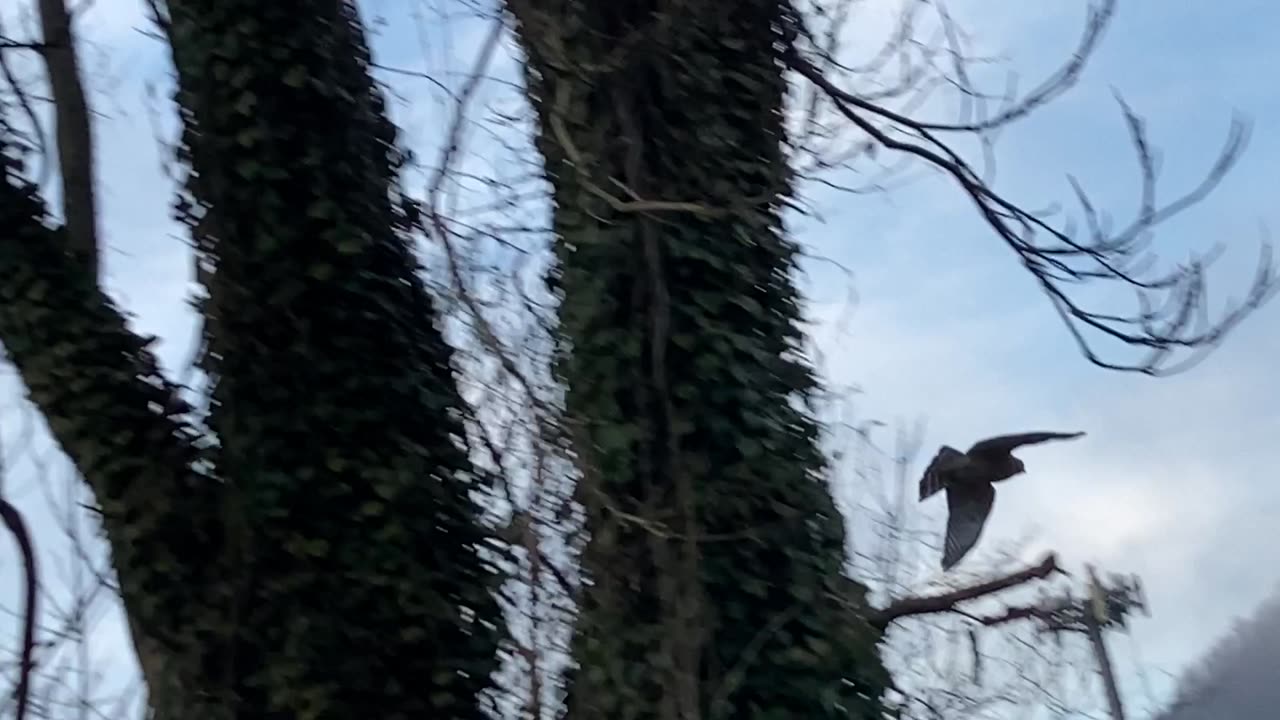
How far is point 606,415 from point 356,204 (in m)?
1.42

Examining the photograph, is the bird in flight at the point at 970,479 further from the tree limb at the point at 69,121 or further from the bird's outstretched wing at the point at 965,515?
the tree limb at the point at 69,121

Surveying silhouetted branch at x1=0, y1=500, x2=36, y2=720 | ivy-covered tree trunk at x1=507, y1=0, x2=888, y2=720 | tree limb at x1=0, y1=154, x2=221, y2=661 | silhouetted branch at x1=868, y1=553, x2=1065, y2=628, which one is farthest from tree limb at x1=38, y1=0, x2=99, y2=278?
silhouetted branch at x1=868, y1=553, x2=1065, y2=628

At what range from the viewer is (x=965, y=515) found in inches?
229

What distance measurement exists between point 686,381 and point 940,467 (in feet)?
4.56

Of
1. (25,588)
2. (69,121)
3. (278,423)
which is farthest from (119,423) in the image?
(69,121)

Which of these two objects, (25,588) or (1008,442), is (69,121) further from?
(1008,442)

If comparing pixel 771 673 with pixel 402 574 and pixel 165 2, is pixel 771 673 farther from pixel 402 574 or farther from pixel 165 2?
pixel 165 2

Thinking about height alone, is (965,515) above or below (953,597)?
above

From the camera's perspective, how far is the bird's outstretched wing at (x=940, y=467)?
5.75 m

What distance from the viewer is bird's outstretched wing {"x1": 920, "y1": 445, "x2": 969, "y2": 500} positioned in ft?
18.9

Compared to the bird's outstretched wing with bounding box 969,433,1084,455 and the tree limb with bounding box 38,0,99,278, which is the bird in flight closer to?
the bird's outstretched wing with bounding box 969,433,1084,455

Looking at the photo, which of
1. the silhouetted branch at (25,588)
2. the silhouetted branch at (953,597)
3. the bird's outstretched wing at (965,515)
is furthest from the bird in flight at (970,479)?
the silhouetted branch at (25,588)

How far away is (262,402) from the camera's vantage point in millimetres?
5316

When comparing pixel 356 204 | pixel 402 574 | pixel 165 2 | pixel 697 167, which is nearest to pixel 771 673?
pixel 402 574
